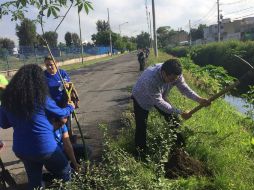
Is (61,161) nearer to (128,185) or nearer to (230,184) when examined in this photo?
(128,185)

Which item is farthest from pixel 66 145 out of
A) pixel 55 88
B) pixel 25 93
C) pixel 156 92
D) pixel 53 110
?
pixel 55 88

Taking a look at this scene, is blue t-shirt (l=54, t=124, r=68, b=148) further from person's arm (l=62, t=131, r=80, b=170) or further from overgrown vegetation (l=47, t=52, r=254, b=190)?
overgrown vegetation (l=47, t=52, r=254, b=190)

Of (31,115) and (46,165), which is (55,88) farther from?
(31,115)

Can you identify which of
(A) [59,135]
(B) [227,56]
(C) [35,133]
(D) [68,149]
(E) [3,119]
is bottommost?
(B) [227,56]

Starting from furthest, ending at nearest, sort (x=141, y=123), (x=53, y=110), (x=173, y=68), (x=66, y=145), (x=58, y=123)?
(x=141, y=123) → (x=173, y=68) → (x=66, y=145) → (x=58, y=123) → (x=53, y=110)

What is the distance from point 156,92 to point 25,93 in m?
2.07

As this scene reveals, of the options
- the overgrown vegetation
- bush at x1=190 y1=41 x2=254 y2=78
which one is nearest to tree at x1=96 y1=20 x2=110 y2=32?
bush at x1=190 y1=41 x2=254 y2=78

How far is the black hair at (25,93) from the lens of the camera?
409 centimetres

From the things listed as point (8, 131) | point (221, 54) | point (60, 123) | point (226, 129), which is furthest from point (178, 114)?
point (221, 54)

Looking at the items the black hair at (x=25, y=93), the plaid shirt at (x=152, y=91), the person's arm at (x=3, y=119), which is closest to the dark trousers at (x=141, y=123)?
the plaid shirt at (x=152, y=91)

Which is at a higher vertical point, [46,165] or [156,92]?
[156,92]

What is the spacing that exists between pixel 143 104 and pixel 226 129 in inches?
90.2

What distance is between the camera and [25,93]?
13.4 feet

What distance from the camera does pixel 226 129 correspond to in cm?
739
